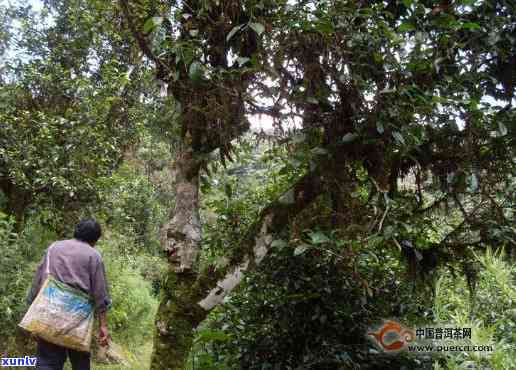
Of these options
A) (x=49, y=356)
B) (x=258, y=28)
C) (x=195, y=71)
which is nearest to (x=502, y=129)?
(x=258, y=28)

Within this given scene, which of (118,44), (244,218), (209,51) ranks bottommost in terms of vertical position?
(244,218)

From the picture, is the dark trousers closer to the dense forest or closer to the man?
the man

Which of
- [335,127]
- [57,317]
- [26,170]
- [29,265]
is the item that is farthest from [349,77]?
[26,170]

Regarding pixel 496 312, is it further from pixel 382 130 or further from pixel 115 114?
pixel 115 114

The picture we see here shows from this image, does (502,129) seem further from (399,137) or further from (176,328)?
(176,328)

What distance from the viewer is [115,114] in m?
6.40

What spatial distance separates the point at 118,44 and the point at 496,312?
560 centimetres

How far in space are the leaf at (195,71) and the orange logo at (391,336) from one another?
2.07m

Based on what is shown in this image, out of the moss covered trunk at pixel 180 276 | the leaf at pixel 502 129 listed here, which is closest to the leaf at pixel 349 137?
the leaf at pixel 502 129

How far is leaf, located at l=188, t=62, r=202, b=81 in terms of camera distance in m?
2.36

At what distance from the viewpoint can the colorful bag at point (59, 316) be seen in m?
2.77

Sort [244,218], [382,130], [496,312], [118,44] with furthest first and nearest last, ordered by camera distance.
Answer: [118,44] → [244,218] → [496,312] → [382,130]

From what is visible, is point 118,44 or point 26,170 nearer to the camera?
point 26,170

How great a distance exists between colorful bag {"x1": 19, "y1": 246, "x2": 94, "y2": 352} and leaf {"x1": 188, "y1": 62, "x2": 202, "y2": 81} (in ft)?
5.06
